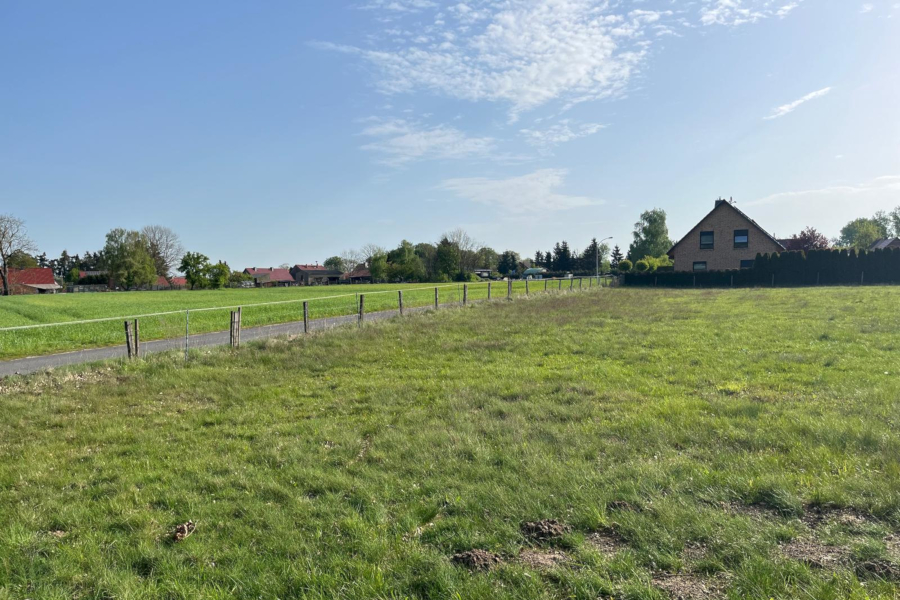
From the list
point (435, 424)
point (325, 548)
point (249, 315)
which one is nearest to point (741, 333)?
point (435, 424)

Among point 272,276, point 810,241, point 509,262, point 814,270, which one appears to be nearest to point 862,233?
point 810,241

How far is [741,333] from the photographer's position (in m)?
13.5

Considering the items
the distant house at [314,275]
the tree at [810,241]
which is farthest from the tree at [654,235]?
the distant house at [314,275]

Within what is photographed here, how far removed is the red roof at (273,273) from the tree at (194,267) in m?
54.5

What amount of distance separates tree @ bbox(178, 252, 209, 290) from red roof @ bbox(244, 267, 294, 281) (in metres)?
54.5

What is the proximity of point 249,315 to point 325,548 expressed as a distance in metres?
24.2

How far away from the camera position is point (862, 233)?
87.1 metres

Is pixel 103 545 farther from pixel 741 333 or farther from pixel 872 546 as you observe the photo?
pixel 741 333

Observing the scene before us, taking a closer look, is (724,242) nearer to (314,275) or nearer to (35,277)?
(35,277)

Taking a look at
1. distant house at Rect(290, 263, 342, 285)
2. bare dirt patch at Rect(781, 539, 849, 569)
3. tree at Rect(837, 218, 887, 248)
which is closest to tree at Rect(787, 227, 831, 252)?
tree at Rect(837, 218, 887, 248)

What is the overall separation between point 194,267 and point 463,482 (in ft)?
327

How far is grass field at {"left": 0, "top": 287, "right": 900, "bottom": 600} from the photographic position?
3277mm

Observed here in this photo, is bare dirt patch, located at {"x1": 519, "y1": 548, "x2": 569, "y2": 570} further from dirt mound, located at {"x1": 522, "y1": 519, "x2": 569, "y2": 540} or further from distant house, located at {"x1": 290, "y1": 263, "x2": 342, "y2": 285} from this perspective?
distant house, located at {"x1": 290, "y1": 263, "x2": 342, "y2": 285}

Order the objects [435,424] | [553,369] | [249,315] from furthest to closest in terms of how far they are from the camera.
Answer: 1. [249,315]
2. [553,369]
3. [435,424]
